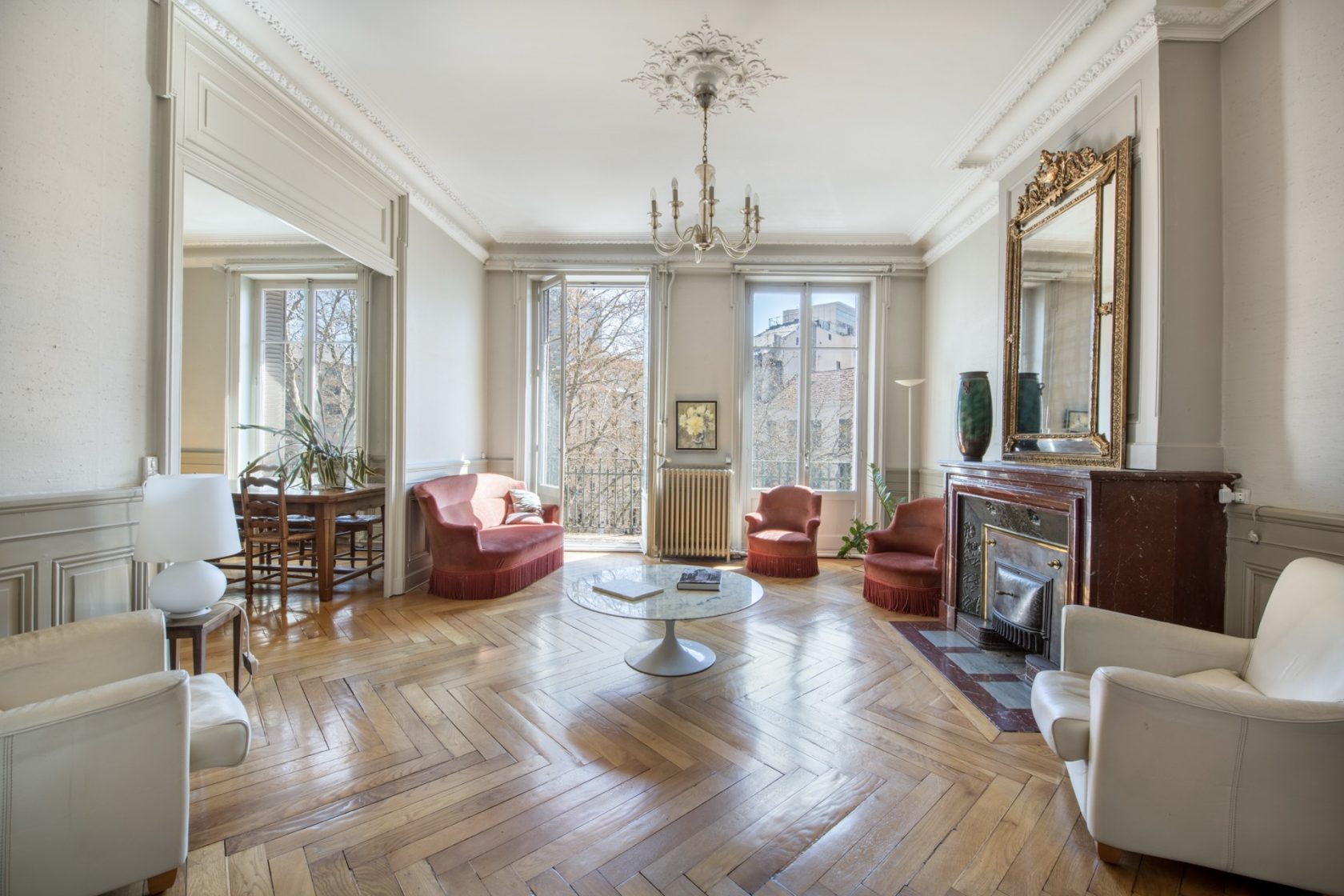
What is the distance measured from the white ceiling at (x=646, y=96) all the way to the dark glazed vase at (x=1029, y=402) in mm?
1613

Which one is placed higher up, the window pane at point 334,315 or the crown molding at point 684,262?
the crown molding at point 684,262

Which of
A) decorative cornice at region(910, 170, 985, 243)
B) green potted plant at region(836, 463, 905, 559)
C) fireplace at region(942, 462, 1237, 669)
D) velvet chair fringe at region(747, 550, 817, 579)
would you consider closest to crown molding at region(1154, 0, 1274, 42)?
decorative cornice at region(910, 170, 985, 243)

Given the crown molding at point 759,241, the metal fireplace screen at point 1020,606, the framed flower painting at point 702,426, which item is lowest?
the metal fireplace screen at point 1020,606

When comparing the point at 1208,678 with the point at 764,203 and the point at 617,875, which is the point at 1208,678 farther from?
the point at 764,203

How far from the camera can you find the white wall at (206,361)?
16.7 ft

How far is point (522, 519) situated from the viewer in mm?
4930

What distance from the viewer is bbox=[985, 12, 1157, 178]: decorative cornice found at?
2373 millimetres

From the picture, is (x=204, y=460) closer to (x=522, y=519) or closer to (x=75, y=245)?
(x=522, y=519)

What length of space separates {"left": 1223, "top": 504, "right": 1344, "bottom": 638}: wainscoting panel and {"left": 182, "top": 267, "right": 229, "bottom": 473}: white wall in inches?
277

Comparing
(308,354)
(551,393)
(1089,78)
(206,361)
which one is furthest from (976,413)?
(206,361)

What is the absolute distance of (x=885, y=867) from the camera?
1.51m

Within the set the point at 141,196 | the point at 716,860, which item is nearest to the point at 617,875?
the point at 716,860

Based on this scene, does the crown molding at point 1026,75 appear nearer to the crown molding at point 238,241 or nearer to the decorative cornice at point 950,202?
the decorative cornice at point 950,202

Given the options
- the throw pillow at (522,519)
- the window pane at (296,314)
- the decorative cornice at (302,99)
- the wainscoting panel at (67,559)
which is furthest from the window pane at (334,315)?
the wainscoting panel at (67,559)
